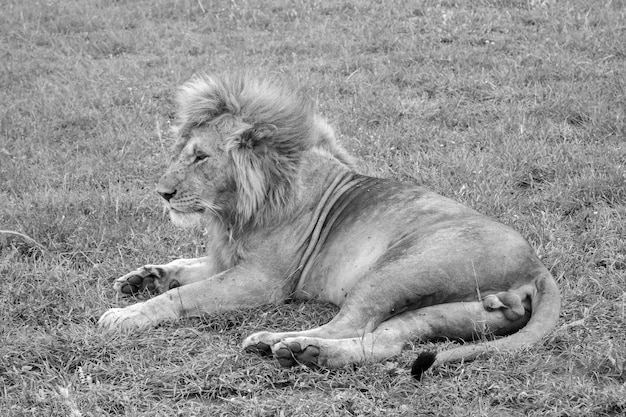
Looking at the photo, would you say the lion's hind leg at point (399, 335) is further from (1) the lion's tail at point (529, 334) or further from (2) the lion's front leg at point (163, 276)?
(2) the lion's front leg at point (163, 276)

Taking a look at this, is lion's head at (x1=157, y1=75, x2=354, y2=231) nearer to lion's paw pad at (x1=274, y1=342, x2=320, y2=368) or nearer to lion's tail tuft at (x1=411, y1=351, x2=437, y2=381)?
lion's paw pad at (x1=274, y1=342, x2=320, y2=368)

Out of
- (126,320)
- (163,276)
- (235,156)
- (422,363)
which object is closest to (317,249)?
(235,156)

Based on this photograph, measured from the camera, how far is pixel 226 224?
4.42 m

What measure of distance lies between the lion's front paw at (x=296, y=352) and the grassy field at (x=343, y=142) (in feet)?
0.24

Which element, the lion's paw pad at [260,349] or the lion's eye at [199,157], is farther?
the lion's eye at [199,157]

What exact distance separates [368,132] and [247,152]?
228 cm

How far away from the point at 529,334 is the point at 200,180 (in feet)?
5.88

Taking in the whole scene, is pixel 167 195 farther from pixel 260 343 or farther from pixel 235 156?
pixel 260 343

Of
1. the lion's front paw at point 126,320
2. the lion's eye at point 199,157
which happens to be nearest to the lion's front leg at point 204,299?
the lion's front paw at point 126,320

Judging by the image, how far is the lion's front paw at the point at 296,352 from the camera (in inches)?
137

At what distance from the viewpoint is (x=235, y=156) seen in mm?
4289

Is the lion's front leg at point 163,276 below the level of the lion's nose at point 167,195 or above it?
below

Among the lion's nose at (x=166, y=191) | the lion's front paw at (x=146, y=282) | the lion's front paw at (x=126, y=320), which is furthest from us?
the lion's front paw at (x=146, y=282)

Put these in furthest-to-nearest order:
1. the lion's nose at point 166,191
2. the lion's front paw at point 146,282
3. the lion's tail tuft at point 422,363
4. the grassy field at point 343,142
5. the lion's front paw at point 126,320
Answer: the lion's front paw at point 146,282
the lion's nose at point 166,191
the lion's front paw at point 126,320
the grassy field at point 343,142
the lion's tail tuft at point 422,363
